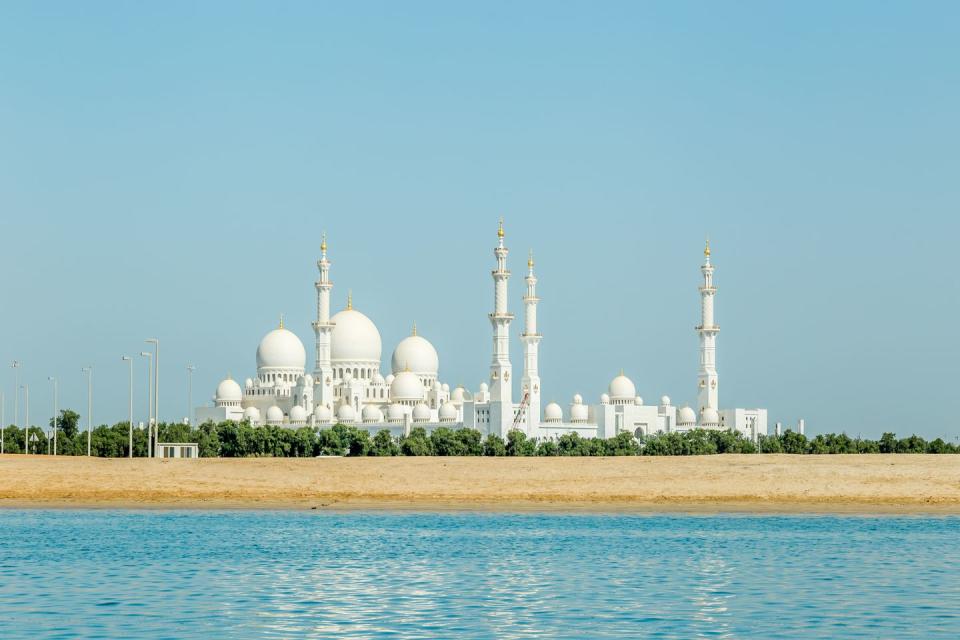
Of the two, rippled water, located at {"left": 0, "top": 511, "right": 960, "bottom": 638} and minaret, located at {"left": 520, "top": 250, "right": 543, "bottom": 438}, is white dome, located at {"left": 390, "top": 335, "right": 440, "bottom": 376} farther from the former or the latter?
rippled water, located at {"left": 0, "top": 511, "right": 960, "bottom": 638}

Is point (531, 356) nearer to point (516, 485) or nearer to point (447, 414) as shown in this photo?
point (447, 414)

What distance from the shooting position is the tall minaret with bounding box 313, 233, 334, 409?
441ft

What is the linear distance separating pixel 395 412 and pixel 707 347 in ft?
98.6

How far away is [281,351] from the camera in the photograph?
488 feet

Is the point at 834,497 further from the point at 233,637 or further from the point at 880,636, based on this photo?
the point at 233,637

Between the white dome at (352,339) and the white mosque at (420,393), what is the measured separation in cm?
10

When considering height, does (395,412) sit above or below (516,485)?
above

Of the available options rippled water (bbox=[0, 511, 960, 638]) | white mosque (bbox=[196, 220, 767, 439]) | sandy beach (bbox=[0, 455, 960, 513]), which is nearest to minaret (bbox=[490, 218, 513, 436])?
white mosque (bbox=[196, 220, 767, 439])

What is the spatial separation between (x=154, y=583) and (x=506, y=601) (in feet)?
21.7

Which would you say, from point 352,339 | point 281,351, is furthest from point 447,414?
point 281,351

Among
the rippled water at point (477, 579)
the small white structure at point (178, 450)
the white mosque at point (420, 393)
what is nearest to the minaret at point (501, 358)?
the white mosque at point (420, 393)

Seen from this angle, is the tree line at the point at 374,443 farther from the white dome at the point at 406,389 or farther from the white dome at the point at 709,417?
the white dome at the point at 406,389

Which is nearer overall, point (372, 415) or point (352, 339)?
Answer: point (372, 415)

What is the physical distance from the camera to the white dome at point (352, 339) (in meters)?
144
